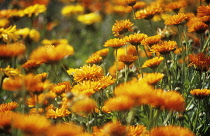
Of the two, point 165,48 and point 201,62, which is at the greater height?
point 165,48

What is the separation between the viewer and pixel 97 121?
2.19 meters

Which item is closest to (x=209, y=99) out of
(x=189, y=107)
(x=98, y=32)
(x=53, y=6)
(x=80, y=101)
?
(x=189, y=107)

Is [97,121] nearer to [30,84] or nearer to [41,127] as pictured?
[30,84]

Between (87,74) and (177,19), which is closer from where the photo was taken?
(87,74)

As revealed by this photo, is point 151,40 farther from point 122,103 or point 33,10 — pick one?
point 33,10

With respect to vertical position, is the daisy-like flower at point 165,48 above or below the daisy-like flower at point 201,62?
above

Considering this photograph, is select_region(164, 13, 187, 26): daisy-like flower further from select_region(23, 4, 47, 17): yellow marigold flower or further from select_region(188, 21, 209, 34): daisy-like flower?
select_region(23, 4, 47, 17): yellow marigold flower

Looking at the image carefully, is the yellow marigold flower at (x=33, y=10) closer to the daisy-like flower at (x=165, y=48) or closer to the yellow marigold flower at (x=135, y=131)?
the daisy-like flower at (x=165, y=48)

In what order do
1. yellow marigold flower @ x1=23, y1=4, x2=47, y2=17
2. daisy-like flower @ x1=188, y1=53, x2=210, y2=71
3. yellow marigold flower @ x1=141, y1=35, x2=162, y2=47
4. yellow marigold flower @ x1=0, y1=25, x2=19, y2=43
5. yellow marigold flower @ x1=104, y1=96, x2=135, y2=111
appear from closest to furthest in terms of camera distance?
yellow marigold flower @ x1=104, y1=96, x2=135, y2=111 → daisy-like flower @ x1=188, y1=53, x2=210, y2=71 → yellow marigold flower @ x1=141, y1=35, x2=162, y2=47 → yellow marigold flower @ x1=0, y1=25, x2=19, y2=43 → yellow marigold flower @ x1=23, y1=4, x2=47, y2=17

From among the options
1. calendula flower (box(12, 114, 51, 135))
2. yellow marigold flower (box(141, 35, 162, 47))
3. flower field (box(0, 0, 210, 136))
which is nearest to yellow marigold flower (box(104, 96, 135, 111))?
flower field (box(0, 0, 210, 136))

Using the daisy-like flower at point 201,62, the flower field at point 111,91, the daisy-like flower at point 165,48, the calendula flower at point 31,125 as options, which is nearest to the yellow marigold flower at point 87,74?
the flower field at point 111,91

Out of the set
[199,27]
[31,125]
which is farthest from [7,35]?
[31,125]

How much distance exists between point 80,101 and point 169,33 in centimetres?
151

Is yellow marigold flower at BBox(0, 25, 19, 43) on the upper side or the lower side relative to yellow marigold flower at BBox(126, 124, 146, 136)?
upper
